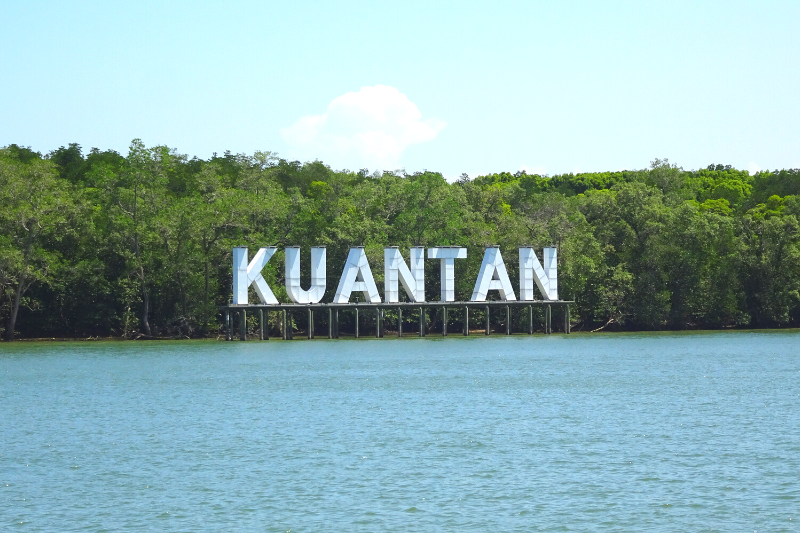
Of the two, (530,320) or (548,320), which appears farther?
(548,320)

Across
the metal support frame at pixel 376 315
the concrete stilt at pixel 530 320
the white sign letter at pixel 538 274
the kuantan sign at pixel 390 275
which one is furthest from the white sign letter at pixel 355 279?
the concrete stilt at pixel 530 320

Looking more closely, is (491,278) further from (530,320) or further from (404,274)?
(404,274)

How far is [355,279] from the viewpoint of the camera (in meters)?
69.2

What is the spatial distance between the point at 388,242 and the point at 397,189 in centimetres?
514

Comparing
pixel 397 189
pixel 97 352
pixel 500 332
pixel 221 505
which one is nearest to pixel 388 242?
pixel 397 189

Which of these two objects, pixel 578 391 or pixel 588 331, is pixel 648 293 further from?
pixel 578 391

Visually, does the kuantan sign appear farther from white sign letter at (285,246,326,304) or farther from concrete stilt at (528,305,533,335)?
concrete stilt at (528,305,533,335)

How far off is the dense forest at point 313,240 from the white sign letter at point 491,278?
6686mm

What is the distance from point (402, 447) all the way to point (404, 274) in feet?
144

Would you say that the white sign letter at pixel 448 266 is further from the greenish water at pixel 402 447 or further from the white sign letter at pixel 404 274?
the greenish water at pixel 402 447

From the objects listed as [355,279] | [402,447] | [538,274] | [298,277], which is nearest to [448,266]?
[355,279]

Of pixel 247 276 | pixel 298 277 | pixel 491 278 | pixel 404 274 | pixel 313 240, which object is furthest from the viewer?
pixel 313 240

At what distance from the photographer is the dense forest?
233 ft

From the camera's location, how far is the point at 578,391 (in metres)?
38.0
